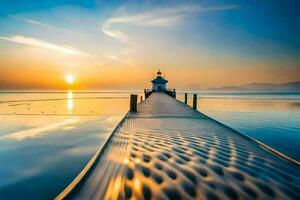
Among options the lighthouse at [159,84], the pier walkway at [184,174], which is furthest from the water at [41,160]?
the lighthouse at [159,84]

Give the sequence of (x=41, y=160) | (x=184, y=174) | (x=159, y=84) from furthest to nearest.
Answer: (x=159, y=84) → (x=41, y=160) → (x=184, y=174)

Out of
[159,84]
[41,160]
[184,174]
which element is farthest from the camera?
[159,84]

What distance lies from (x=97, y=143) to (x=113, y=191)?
32.1 ft

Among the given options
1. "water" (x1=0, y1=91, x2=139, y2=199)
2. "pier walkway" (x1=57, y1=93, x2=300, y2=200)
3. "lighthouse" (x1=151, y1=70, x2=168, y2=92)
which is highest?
"lighthouse" (x1=151, y1=70, x2=168, y2=92)

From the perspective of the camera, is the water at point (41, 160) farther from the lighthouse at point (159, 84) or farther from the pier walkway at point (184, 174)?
the lighthouse at point (159, 84)

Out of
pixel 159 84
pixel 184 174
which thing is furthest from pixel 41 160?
pixel 159 84

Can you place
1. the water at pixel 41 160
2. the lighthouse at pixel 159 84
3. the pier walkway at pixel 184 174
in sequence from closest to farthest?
the pier walkway at pixel 184 174, the water at pixel 41 160, the lighthouse at pixel 159 84

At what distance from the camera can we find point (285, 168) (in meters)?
4.07

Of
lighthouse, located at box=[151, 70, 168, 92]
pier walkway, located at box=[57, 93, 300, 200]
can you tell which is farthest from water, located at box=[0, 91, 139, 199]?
lighthouse, located at box=[151, 70, 168, 92]

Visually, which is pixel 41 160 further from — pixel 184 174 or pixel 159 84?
pixel 159 84

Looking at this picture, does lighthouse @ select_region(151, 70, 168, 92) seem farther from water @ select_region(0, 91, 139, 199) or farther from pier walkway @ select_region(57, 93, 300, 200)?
pier walkway @ select_region(57, 93, 300, 200)

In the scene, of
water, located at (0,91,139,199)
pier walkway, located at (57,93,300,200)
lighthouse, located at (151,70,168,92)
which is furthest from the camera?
lighthouse, located at (151,70,168,92)

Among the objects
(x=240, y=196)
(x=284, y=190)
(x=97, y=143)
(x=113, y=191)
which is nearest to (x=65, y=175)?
(x=97, y=143)

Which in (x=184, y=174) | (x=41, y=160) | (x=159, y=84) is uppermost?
(x=159, y=84)
